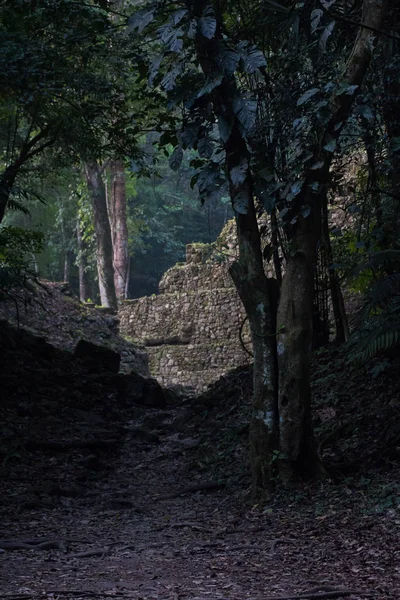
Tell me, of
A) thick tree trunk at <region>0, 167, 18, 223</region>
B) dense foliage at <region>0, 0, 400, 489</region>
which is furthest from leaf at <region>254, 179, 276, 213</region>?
thick tree trunk at <region>0, 167, 18, 223</region>

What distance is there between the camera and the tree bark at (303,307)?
653 cm

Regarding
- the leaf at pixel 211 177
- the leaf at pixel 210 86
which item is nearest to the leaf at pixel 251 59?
the leaf at pixel 210 86

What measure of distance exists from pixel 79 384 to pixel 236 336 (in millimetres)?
9271

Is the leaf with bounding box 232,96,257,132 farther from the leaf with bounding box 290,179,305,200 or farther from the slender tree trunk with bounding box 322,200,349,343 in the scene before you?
the slender tree trunk with bounding box 322,200,349,343

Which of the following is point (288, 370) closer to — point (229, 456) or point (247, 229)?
point (247, 229)

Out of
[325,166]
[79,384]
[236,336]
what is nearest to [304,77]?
[325,166]

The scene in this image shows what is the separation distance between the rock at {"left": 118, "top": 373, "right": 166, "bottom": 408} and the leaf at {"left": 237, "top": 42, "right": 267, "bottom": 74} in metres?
7.59

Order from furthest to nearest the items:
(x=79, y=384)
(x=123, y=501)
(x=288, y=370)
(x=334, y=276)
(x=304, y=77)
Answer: (x=79, y=384)
(x=334, y=276)
(x=304, y=77)
(x=123, y=501)
(x=288, y=370)

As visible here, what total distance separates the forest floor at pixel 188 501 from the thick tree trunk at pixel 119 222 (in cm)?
1437

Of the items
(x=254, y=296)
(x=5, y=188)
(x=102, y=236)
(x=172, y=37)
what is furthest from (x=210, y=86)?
(x=102, y=236)

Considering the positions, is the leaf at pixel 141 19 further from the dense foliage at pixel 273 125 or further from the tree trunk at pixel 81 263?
the tree trunk at pixel 81 263

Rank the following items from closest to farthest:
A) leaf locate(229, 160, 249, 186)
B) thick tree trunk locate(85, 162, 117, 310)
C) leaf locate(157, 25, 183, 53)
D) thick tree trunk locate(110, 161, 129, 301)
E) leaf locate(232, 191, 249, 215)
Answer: leaf locate(157, 25, 183, 53) < leaf locate(229, 160, 249, 186) < leaf locate(232, 191, 249, 215) < thick tree trunk locate(85, 162, 117, 310) < thick tree trunk locate(110, 161, 129, 301)

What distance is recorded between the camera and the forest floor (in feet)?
14.7

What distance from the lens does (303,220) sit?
6.76 m
